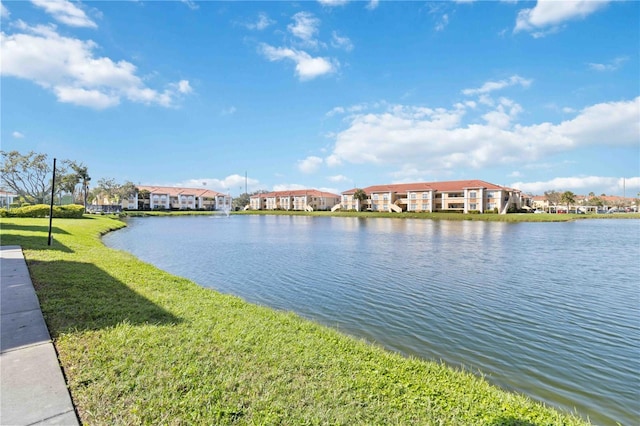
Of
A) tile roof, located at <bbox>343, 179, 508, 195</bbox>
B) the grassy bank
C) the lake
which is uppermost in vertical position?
tile roof, located at <bbox>343, 179, 508, 195</bbox>

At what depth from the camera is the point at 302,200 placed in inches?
4377

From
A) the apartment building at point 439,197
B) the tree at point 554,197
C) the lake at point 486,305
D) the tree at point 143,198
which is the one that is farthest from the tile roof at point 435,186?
the tree at point 143,198

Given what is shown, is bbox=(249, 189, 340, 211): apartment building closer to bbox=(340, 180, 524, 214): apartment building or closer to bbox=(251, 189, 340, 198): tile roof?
bbox=(251, 189, 340, 198): tile roof

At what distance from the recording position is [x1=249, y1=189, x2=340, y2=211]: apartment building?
111 m

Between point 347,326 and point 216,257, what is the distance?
39.8 ft

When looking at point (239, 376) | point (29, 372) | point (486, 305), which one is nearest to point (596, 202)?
point (486, 305)

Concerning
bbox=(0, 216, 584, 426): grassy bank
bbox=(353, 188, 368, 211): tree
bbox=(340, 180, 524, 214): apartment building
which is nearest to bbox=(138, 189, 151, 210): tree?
bbox=(340, 180, 524, 214): apartment building

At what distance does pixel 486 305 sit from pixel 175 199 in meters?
117

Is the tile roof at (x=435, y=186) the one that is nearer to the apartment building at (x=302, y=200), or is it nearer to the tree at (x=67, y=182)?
the apartment building at (x=302, y=200)

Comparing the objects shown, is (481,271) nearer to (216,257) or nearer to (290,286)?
(290,286)

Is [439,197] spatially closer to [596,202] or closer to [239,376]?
[596,202]

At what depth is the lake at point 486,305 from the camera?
609 centimetres

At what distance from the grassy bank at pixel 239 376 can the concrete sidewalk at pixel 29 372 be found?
0.46ft

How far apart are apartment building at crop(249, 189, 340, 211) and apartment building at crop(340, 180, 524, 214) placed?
1600 cm
